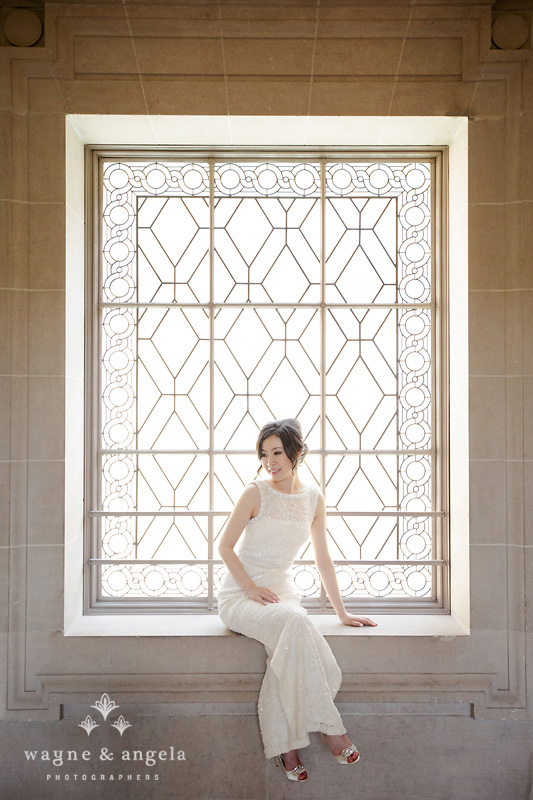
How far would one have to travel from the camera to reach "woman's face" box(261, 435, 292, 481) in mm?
2527

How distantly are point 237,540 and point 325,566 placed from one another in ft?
1.31

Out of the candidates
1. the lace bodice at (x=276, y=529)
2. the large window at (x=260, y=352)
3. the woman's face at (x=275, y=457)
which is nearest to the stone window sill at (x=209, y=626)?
the large window at (x=260, y=352)

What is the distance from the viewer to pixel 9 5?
2547 millimetres

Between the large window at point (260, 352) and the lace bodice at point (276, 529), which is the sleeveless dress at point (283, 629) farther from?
the large window at point (260, 352)

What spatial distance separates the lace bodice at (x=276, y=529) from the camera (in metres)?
2.54

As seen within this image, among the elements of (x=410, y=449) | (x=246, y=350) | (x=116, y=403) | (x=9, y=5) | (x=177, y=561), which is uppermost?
(x=9, y=5)

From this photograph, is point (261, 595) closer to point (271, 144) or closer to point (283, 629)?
point (283, 629)

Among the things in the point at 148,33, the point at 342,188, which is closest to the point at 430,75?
the point at 342,188

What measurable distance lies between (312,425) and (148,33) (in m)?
1.82

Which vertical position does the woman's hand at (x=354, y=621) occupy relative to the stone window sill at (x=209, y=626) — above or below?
above

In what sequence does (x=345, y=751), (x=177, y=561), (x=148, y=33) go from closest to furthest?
(x=345, y=751), (x=148, y=33), (x=177, y=561)

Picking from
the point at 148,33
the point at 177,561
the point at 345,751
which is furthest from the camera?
the point at 177,561

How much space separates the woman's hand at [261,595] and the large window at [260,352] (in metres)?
0.40

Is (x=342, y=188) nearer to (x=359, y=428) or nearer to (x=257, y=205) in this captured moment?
(x=257, y=205)
